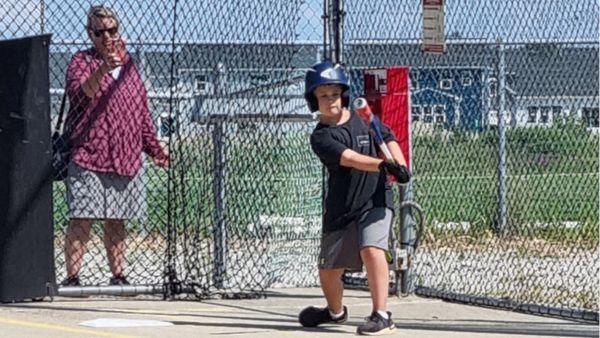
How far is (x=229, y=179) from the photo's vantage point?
396 inches

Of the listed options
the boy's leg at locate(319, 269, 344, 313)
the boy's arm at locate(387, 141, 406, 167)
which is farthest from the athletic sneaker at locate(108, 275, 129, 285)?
the boy's arm at locate(387, 141, 406, 167)

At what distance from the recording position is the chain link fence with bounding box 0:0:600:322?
9.69m

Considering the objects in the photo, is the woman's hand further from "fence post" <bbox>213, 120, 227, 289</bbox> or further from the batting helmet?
the batting helmet

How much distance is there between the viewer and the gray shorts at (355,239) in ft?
26.0

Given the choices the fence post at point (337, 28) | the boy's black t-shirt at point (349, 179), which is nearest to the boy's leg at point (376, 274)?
the boy's black t-shirt at point (349, 179)

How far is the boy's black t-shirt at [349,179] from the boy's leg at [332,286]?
243 millimetres

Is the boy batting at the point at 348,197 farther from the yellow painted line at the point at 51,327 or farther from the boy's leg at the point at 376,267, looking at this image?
the yellow painted line at the point at 51,327

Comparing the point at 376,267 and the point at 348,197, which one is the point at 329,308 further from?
the point at 348,197

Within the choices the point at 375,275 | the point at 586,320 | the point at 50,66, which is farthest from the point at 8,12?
the point at 586,320

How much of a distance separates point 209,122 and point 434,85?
5.69 feet

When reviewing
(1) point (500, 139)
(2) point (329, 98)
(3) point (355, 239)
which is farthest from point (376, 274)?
(1) point (500, 139)

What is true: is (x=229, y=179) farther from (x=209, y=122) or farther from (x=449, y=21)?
(x=449, y=21)

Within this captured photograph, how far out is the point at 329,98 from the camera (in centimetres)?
801

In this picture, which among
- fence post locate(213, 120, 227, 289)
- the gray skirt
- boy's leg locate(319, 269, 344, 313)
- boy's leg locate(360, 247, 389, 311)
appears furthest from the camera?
fence post locate(213, 120, 227, 289)
